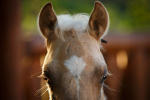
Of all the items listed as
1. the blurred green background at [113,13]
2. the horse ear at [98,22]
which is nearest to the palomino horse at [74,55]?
the horse ear at [98,22]

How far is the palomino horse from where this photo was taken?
2.24m

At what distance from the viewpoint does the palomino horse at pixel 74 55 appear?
224 centimetres

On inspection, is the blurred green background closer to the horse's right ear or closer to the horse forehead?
the horse's right ear

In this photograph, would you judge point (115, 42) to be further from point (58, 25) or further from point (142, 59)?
point (58, 25)

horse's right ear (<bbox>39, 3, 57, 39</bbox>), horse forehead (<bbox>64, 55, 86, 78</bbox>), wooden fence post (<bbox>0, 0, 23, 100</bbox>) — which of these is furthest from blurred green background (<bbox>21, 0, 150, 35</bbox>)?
horse forehead (<bbox>64, 55, 86, 78</bbox>)

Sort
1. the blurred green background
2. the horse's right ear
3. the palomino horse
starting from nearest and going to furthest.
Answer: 1. the palomino horse
2. the horse's right ear
3. the blurred green background

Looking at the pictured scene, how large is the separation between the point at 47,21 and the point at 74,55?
659 mm

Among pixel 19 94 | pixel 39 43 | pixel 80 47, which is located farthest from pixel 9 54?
pixel 39 43

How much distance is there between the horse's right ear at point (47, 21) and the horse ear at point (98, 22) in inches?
18.4

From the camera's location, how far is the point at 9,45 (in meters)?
4.14

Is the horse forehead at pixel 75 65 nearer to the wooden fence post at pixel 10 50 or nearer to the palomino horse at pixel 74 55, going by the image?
the palomino horse at pixel 74 55

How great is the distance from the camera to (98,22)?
2.79m

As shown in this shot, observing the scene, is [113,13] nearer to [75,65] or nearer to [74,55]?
[74,55]

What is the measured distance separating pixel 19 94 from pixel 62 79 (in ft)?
8.14
